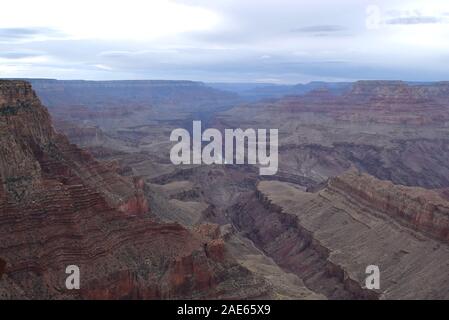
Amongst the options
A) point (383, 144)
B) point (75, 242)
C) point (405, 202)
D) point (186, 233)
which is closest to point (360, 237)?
point (405, 202)

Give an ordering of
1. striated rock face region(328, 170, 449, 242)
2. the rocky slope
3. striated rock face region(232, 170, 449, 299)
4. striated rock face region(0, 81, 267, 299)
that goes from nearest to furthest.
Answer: striated rock face region(0, 81, 267, 299) < striated rock face region(232, 170, 449, 299) < striated rock face region(328, 170, 449, 242) < the rocky slope

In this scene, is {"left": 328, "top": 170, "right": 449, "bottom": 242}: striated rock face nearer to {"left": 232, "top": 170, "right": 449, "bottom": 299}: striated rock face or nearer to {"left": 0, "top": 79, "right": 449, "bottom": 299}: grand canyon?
{"left": 232, "top": 170, "right": 449, "bottom": 299}: striated rock face

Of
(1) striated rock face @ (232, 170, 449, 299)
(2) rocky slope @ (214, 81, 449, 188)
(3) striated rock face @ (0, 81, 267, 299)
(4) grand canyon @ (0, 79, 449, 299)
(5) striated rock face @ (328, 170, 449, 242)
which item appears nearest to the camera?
(3) striated rock face @ (0, 81, 267, 299)

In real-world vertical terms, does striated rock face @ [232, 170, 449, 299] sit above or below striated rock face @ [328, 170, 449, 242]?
below

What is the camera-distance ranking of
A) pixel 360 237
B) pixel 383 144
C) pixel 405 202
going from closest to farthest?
pixel 405 202 < pixel 360 237 < pixel 383 144

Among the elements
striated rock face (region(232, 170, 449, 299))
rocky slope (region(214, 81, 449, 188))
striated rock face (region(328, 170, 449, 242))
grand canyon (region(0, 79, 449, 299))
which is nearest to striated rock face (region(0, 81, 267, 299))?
→ grand canyon (region(0, 79, 449, 299))

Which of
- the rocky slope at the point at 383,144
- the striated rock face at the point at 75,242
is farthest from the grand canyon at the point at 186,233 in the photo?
the rocky slope at the point at 383,144

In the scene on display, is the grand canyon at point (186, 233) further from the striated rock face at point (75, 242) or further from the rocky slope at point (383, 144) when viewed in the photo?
the rocky slope at point (383, 144)

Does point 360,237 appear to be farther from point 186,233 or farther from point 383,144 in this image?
point 383,144
